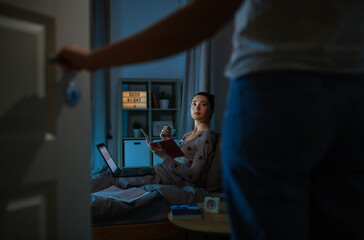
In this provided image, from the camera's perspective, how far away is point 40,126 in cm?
78

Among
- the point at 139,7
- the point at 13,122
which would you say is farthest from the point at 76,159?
the point at 139,7

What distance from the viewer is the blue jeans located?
526 mm

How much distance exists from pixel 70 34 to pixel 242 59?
52cm

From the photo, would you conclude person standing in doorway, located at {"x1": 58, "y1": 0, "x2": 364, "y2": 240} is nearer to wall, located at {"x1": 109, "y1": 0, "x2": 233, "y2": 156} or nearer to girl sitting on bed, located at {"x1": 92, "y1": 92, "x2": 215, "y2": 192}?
girl sitting on bed, located at {"x1": 92, "y1": 92, "x2": 215, "y2": 192}

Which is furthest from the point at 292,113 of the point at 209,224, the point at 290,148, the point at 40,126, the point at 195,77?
the point at 195,77

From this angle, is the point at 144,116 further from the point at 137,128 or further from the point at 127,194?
the point at 127,194

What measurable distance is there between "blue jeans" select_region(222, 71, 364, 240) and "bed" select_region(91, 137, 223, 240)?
52.3 inches

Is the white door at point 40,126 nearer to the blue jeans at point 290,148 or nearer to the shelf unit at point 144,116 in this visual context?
the blue jeans at point 290,148

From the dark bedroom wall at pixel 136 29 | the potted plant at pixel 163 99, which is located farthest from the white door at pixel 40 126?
the dark bedroom wall at pixel 136 29

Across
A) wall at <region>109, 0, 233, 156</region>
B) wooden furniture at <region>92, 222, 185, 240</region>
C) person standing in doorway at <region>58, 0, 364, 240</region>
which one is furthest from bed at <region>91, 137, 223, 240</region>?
wall at <region>109, 0, 233, 156</region>

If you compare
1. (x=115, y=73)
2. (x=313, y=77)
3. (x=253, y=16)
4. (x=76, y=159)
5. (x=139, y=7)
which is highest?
(x=139, y=7)

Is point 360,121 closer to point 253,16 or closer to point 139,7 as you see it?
point 253,16

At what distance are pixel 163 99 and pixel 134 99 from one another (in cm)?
40

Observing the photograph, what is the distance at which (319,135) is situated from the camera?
1.73ft
